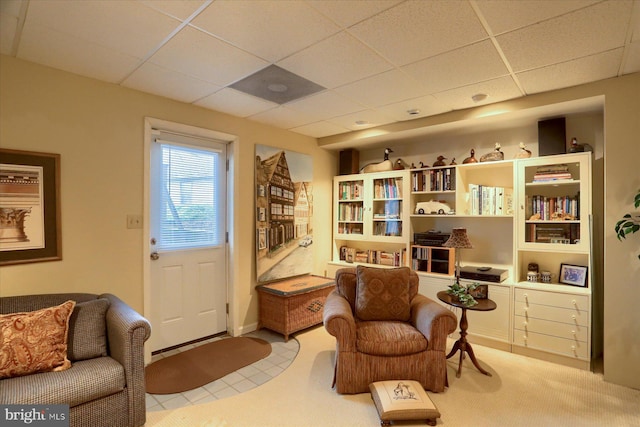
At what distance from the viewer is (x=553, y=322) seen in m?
2.93

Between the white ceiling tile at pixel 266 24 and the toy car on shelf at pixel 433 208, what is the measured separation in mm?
2483

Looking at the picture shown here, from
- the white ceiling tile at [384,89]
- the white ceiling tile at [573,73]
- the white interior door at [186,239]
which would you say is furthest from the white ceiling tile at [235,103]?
the white ceiling tile at [573,73]

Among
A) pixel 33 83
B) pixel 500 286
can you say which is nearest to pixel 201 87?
pixel 33 83

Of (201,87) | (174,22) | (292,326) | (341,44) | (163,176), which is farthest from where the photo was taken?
(292,326)

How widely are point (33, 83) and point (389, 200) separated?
3585mm

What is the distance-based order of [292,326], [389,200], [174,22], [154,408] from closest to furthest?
[174,22] < [154,408] < [292,326] < [389,200]

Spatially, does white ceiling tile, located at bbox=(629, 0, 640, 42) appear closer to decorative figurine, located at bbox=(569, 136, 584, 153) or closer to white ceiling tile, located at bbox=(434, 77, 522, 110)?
white ceiling tile, located at bbox=(434, 77, 522, 110)

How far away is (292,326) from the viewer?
3.52m

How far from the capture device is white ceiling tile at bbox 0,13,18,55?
5.92 ft

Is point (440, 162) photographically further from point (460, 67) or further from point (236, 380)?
point (236, 380)

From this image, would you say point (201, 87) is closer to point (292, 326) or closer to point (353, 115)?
point (353, 115)

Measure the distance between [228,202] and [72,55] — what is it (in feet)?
6.00

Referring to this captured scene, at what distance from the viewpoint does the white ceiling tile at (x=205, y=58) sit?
6.63 feet

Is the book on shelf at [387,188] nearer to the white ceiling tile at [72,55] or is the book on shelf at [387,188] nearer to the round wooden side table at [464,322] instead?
the round wooden side table at [464,322]
